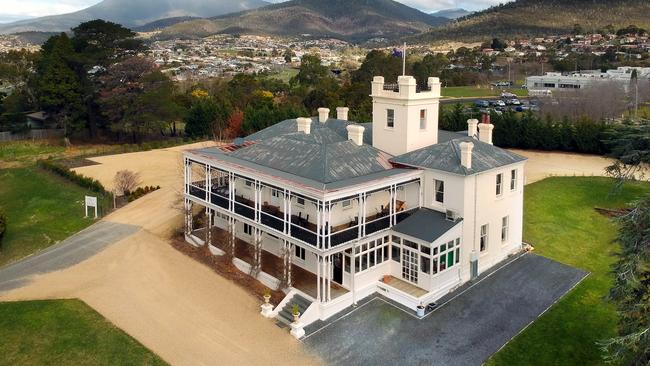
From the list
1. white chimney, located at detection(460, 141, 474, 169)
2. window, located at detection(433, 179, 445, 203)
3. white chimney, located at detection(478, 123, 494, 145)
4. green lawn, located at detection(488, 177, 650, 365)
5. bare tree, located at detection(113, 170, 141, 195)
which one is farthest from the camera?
bare tree, located at detection(113, 170, 141, 195)

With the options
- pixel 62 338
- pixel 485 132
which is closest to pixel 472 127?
pixel 485 132

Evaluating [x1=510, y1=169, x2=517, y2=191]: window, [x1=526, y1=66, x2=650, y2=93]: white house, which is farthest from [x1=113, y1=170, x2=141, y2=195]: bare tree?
[x1=526, y1=66, x2=650, y2=93]: white house

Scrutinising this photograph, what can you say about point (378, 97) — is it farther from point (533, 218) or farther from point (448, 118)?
point (448, 118)

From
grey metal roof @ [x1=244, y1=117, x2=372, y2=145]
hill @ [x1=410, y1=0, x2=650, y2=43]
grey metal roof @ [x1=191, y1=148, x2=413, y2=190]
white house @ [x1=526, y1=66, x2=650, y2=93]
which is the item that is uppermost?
hill @ [x1=410, y1=0, x2=650, y2=43]

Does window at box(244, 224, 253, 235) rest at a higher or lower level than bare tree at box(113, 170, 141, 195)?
lower

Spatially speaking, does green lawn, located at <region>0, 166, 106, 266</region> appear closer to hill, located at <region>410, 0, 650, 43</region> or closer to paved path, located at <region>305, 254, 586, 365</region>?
paved path, located at <region>305, 254, 586, 365</region>

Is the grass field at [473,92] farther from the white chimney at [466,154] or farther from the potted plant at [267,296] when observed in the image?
the potted plant at [267,296]

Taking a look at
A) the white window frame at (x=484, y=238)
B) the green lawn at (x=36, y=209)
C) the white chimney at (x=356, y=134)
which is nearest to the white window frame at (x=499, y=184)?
the white window frame at (x=484, y=238)
